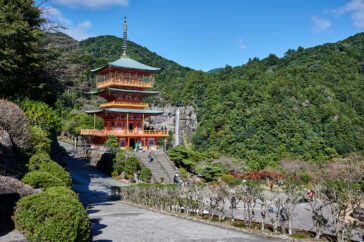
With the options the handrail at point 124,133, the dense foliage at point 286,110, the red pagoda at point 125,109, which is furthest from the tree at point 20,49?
the dense foliage at point 286,110

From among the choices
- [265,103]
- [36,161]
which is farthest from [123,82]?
[265,103]

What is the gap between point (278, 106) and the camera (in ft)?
199

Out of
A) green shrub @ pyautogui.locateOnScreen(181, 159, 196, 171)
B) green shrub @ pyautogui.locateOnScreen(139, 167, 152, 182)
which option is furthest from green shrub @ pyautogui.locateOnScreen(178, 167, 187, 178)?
green shrub @ pyautogui.locateOnScreen(139, 167, 152, 182)

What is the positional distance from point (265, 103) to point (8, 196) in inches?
2400

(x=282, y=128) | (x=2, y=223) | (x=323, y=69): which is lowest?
(x=2, y=223)

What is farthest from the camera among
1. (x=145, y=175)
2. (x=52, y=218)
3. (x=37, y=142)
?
(x=145, y=175)

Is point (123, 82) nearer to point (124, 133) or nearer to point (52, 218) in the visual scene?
point (124, 133)

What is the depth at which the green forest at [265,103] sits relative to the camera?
38.5 m

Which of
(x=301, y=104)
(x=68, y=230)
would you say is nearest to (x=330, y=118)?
(x=301, y=104)

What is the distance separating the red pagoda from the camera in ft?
105

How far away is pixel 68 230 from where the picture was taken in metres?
6.14

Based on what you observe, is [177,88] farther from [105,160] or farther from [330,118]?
[105,160]

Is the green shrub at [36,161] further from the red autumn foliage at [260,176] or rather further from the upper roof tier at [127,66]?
the upper roof tier at [127,66]

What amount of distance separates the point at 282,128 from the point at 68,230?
175 feet
